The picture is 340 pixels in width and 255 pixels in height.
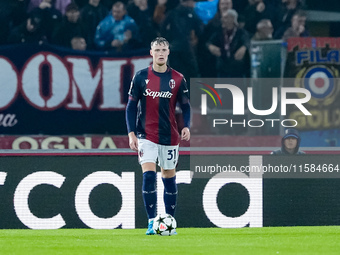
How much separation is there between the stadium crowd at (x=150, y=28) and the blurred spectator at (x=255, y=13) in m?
0.02

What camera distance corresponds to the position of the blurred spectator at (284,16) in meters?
13.2

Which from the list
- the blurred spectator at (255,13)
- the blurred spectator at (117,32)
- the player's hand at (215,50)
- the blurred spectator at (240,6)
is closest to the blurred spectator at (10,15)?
the blurred spectator at (117,32)

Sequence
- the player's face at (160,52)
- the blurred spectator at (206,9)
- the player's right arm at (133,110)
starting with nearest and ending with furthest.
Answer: the player's face at (160,52), the player's right arm at (133,110), the blurred spectator at (206,9)

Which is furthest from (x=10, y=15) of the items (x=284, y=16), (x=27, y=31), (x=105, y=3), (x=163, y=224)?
(x=163, y=224)

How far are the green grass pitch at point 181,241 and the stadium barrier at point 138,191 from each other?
33 cm

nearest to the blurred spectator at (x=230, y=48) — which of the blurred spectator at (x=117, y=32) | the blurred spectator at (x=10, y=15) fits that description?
the blurred spectator at (x=117, y=32)

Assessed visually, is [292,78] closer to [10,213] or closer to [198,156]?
[198,156]

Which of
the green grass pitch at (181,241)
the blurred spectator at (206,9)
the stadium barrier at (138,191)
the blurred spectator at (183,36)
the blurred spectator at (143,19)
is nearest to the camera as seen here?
the green grass pitch at (181,241)

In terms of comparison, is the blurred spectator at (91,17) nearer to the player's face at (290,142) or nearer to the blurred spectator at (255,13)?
the blurred spectator at (255,13)

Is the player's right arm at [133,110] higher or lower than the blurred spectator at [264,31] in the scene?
lower

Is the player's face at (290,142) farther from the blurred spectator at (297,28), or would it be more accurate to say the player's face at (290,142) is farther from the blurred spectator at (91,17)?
the blurred spectator at (91,17)

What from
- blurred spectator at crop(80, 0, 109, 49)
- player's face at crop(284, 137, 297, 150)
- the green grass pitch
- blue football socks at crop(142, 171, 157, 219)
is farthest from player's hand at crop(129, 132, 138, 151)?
blurred spectator at crop(80, 0, 109, 49)

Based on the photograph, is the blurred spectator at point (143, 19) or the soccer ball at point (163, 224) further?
the blurred spectator at point (143, 19)

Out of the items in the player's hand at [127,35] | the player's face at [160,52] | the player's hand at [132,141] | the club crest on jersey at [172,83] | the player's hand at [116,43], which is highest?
the player's face at [160,52]
